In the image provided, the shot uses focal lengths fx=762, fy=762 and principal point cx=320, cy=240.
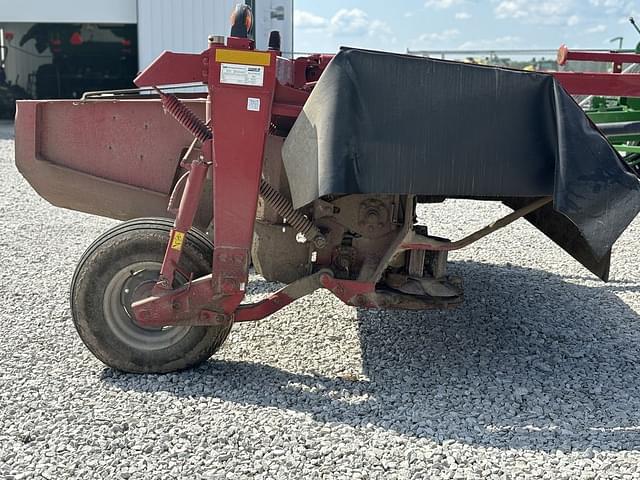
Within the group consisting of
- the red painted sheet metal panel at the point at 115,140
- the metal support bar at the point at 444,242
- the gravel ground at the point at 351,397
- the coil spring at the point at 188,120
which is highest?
the coil spring at the point at 188,120

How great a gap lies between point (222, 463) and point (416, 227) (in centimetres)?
173

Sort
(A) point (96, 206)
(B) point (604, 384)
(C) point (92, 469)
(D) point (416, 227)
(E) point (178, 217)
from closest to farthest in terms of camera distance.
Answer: (C) point (92, 469)
(E) point (178, 217)
(B) point (604, 384)
(D) point (416, 227)
(A) point (96, 206)

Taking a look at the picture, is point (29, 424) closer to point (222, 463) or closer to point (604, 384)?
point (222, 463)

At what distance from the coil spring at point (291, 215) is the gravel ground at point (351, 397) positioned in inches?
26.7

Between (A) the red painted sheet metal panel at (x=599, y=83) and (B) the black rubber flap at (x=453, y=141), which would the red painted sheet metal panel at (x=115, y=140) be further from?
(A) the red painted sheet metal panel at (x=599, y=83)

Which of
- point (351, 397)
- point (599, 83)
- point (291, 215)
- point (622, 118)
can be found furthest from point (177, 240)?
point (622, 118)

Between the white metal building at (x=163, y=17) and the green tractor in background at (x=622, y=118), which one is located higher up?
the white metal building at (x=163, y=17)

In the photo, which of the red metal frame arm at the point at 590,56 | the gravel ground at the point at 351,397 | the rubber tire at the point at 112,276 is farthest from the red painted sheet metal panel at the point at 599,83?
the rubber tire at the point at 112,276

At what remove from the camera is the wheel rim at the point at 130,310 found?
3648 mm

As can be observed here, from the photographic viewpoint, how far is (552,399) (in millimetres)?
3557

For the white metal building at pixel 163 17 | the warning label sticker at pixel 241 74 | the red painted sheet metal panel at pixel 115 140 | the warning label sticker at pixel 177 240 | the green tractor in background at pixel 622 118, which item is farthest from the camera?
the white metal building at pixel 163 17

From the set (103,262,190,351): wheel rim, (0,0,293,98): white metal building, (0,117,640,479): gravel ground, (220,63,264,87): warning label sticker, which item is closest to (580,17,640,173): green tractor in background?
(0,117,640,479): gravel ground

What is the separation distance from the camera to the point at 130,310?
3670 millimetres

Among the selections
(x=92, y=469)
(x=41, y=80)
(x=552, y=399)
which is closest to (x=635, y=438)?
(x=552, y=399)
